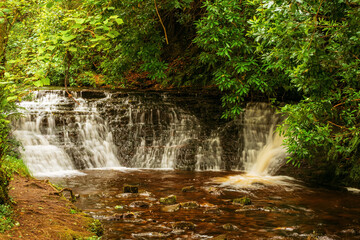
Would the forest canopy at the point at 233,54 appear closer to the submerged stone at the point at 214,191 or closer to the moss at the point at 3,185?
the moss at the point at 3,185

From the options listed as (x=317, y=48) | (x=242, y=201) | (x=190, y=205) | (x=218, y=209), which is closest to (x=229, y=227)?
(x=218, y=209)

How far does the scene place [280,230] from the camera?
22.0 ft

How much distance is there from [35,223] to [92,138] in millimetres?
8772

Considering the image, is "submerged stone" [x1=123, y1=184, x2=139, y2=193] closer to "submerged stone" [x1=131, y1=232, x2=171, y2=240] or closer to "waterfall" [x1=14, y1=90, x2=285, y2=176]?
"submerged stone" [x1=131, y1=232, x2=171, y2=240]

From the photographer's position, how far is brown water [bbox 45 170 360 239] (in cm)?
654

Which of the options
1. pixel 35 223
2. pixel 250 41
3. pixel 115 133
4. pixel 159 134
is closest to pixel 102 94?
pixel 115 133

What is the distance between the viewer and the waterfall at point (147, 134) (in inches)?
495

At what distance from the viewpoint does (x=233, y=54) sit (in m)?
11.8

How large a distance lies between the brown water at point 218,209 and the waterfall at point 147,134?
1.60 meters

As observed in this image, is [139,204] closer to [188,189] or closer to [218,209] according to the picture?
[218,209]

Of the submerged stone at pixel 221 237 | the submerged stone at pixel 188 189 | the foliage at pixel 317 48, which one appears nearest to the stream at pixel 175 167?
the submerged stone at pixel 221 237

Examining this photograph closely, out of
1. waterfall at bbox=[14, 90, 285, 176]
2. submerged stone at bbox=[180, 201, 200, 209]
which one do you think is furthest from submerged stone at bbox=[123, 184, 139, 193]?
waterfall at bbox=[14, 90, 285, 176]

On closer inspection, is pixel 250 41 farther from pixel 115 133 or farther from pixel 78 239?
pixel 78 239

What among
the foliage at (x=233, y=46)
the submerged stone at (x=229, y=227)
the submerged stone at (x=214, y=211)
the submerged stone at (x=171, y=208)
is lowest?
the submerged stone at (x=229, y=227)
